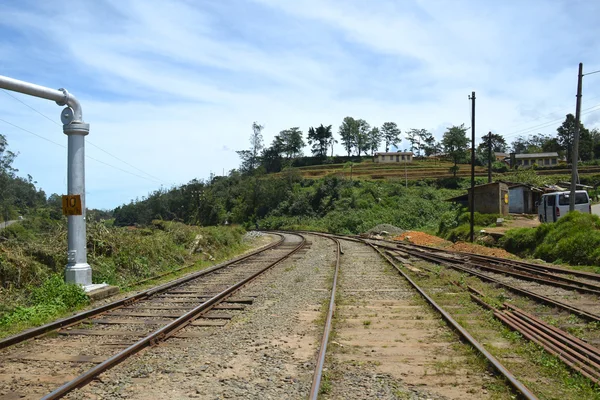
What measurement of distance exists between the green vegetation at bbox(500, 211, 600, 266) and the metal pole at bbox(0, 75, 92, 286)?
49.7ft

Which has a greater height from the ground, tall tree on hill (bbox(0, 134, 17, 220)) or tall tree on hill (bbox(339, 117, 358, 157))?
tall tree on hill (bbox(339, 117, 358, 157))

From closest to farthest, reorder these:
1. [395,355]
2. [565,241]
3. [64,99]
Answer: [395,355] < [64,99] < [565,241]

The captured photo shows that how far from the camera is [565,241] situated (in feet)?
59.4

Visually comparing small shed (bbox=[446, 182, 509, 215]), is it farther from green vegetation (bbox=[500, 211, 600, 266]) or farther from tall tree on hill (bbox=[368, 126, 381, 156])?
tall tree on hill (bbox=[368, 126, 381, 156])

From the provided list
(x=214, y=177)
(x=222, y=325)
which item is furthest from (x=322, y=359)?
(x=214, y=177)

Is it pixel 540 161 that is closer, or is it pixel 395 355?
pixel 395 355

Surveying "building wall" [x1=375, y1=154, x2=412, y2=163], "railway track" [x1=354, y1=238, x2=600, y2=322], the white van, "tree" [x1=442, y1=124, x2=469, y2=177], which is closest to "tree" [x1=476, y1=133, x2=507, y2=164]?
"tree" [x1=442, y1=124, x2=469, y2=177]

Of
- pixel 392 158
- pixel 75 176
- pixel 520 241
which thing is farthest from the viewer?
pixel 392 158

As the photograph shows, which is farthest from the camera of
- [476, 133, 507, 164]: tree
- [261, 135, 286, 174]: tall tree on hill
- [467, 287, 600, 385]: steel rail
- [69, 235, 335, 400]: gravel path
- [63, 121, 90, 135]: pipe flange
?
[261, 135, 286, 174]: tall tree on hill

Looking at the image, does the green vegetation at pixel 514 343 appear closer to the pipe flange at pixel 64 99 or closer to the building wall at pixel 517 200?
the pipe flange at pixel 64 99

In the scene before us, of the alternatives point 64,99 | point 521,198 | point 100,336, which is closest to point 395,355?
point 100,336

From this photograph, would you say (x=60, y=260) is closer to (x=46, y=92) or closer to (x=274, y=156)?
(x=46, y=92)

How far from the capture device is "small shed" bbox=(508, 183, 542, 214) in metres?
40.5

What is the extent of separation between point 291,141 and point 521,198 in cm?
8324
